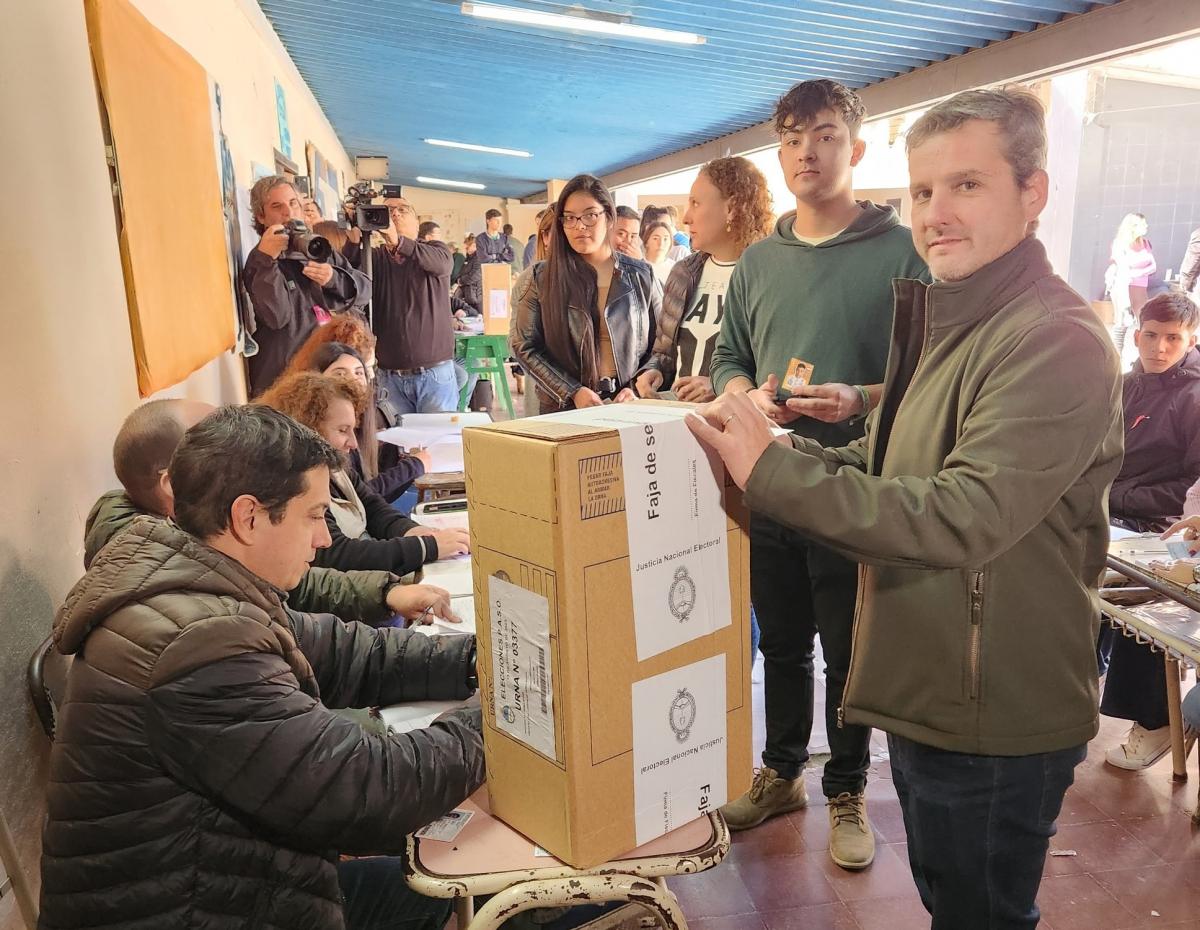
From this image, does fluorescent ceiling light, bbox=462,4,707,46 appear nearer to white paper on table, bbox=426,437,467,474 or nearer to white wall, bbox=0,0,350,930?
white paper on table, bbox=426,437,467,474

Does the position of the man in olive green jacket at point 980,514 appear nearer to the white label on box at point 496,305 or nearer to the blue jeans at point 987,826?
the blue jeans at point 987,826

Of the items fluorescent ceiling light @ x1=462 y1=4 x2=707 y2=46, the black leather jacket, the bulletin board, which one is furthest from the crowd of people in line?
fluorescent ceiling light @ x1=462 y1=4 x2=707 y2=46

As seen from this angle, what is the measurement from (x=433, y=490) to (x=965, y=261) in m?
1.83

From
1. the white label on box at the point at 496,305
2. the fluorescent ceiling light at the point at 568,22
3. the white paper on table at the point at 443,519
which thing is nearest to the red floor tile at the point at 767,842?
the white paper on table at the point at 443,519

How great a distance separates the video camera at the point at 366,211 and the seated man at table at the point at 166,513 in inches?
107

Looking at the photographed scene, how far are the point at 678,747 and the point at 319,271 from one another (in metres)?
3.05

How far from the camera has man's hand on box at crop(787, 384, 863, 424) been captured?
1.54 metres

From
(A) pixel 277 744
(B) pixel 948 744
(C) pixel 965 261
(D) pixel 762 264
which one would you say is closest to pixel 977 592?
(B) pixel 948 744

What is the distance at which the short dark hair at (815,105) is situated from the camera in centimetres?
175

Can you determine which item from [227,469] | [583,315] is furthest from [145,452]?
[583,315]

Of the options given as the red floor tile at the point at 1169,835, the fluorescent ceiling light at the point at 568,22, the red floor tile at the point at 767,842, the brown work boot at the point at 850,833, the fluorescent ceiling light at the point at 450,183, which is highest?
the fluorescent ceiling light at the point at 450,183

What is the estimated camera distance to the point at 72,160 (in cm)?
186

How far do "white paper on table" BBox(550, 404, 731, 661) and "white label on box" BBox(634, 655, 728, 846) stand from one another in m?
0.05

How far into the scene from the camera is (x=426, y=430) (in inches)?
129
